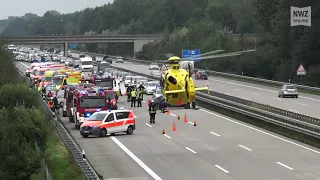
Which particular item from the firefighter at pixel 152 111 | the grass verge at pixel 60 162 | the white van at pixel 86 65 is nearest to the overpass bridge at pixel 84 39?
the white van at pixel 86 65

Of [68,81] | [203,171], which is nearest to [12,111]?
[203,171]

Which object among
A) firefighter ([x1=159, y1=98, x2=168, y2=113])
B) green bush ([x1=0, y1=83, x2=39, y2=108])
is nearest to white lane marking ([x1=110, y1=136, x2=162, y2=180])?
green bush ([x1=0, y1=83, x2=39, y2=108])

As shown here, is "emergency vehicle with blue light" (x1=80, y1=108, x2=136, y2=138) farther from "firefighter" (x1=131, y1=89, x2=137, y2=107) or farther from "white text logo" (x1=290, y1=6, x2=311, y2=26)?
"white text logo" (x1=290, y1=6, x2=311, y2=26)

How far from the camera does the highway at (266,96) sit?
53406 mm

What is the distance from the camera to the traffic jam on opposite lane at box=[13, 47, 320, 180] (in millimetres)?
28078

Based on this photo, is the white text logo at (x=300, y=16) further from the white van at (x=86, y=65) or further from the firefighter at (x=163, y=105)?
the firefighter at (x=163, y=105)

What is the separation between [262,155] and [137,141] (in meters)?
7.73

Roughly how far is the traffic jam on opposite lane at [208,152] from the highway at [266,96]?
831 cm

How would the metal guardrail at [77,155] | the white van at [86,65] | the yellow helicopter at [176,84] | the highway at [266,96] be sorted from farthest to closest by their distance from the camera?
the white van at [86,65], the highway at [266,96], the yellow helicopter at [176,84], the metal guardrail at [77,155]

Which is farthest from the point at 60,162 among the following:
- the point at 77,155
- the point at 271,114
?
the point at 271,114

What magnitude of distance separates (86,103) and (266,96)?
26.5 metres

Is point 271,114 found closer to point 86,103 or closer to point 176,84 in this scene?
point 176,84

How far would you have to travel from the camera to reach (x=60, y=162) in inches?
1182

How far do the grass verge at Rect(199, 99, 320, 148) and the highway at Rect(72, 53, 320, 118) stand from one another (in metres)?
4.35
